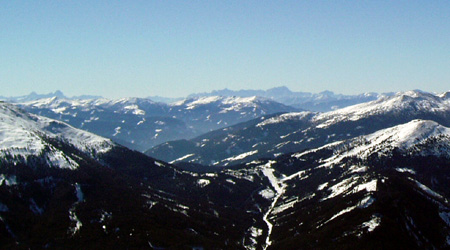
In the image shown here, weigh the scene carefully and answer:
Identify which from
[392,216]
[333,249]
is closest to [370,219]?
[392,216]

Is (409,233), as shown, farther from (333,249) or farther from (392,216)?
(333,249)

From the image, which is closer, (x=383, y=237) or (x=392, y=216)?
(x=383, y=237)

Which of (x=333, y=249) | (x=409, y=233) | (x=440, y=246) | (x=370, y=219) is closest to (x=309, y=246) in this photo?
(x=333, y=249)

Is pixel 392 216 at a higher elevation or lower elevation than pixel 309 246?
higher

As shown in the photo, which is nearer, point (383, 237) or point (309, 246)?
point (383, 237)

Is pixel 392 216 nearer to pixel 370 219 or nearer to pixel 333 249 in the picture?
pixel 370 219

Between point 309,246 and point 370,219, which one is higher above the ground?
point 370,219

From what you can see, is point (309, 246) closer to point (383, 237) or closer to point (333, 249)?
point (333, 249)
